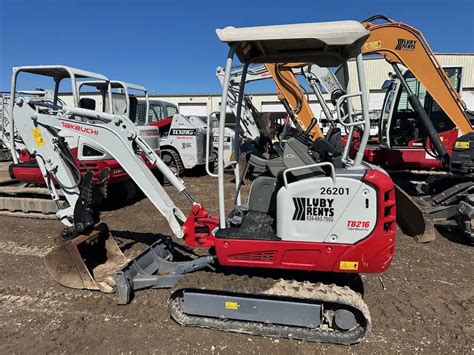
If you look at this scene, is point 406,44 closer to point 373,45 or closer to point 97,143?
point 373,45

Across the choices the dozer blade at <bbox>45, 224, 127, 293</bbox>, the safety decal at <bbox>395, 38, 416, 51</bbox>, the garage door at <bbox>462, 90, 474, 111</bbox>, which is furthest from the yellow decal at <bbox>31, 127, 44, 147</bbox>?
the garage door at <bbox>462, 90, 474, 111</bbox>

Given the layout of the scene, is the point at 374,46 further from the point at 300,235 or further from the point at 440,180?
the point at 300,235

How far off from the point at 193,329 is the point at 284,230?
1256 mm

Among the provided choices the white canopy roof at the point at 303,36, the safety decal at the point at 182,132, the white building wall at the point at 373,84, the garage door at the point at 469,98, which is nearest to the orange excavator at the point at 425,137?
the white canopy roof at the point at 303,36

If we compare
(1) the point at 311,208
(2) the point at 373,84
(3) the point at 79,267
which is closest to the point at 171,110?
(3) the point at 79,267

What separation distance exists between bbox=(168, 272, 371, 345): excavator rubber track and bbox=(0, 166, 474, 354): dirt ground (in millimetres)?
69

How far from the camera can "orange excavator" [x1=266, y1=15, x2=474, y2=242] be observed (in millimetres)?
5555

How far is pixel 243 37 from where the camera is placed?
2752mm

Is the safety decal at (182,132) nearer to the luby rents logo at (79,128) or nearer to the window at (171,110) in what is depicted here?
the window at (171,110)

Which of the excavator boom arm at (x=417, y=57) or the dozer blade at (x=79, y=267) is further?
the excavator boom arm at (x=417, y=57)

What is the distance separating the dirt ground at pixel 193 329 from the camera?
2980 mm

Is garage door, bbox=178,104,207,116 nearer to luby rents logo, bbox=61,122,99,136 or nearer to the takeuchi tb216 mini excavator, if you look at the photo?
luby rents logo, bbox=61,122,99,136

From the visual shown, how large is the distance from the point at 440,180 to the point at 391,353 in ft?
15.3

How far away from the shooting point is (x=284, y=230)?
9.76ft
